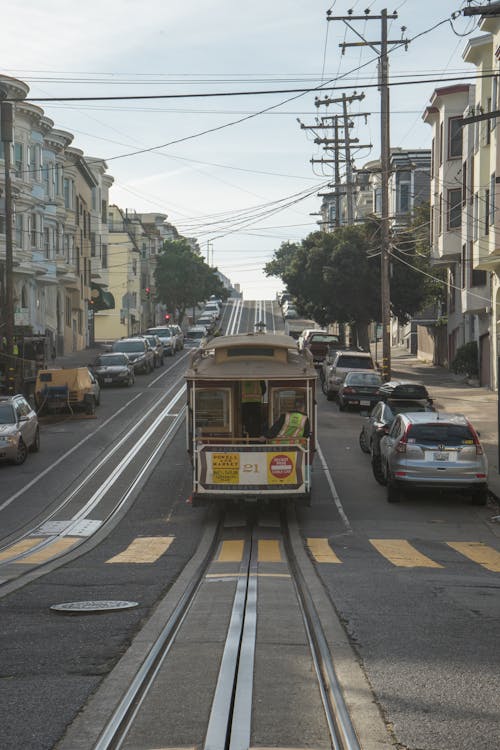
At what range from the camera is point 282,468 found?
58.1 feet

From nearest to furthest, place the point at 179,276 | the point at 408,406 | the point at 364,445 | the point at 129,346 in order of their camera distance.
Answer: the point at 408,406 → the point at 364,445 → the point at 129,346 → the point at 179,276

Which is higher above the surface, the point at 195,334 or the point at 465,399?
the point at 195,334

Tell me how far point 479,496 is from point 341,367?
20.5 metres

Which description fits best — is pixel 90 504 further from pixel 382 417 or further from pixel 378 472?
pixel 382 417

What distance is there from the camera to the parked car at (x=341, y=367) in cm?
4009

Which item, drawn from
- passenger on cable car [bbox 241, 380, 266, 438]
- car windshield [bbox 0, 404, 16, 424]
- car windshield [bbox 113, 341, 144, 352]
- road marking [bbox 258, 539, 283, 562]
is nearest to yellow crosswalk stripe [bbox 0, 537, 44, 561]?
road marking [bbox 258, 539, 283, 562]

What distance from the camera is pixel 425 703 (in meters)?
6.77

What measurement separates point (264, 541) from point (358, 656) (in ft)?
26.7

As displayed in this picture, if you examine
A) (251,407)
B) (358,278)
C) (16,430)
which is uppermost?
(358,278)

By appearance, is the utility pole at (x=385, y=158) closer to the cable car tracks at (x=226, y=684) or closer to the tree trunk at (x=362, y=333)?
the tree trunk at (x=362, y=333)

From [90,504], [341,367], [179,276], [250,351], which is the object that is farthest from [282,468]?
[179,276]

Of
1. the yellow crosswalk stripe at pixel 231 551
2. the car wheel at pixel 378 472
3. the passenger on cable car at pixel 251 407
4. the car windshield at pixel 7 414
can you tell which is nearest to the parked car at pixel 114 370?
the car windshield at pixel 7 414

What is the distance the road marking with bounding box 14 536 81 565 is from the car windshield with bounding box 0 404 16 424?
9.42 m

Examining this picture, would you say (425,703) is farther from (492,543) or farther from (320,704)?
(492,543)
